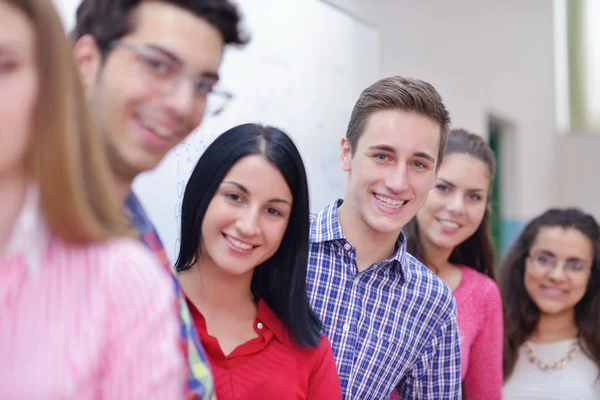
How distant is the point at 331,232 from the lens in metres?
1.68

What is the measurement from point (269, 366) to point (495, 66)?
4.00 metres

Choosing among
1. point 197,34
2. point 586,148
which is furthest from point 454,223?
point 586,148

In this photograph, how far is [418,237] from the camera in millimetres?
2238

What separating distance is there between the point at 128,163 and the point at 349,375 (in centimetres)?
96

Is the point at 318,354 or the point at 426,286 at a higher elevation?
the point at 426,286

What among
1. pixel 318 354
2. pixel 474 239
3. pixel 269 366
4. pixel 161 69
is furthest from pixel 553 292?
pixel 161 69

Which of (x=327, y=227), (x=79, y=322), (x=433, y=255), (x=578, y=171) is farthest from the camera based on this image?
(x=578, y=171)

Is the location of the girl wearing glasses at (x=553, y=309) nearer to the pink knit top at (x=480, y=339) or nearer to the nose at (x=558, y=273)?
the nose at (x=558, y=273)

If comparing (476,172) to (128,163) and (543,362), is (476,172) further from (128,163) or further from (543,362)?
(128,163)

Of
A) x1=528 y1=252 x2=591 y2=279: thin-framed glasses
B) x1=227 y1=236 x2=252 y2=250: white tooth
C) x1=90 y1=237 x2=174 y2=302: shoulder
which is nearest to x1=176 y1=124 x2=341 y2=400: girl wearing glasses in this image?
x1=227 y1=236 x2=252 y2=250: white tooth

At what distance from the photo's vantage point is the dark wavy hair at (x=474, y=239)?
223 centimetres

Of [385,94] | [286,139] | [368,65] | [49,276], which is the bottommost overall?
[49,276]

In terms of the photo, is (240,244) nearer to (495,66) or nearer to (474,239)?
(474,239)

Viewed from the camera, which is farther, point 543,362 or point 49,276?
point 543,362
